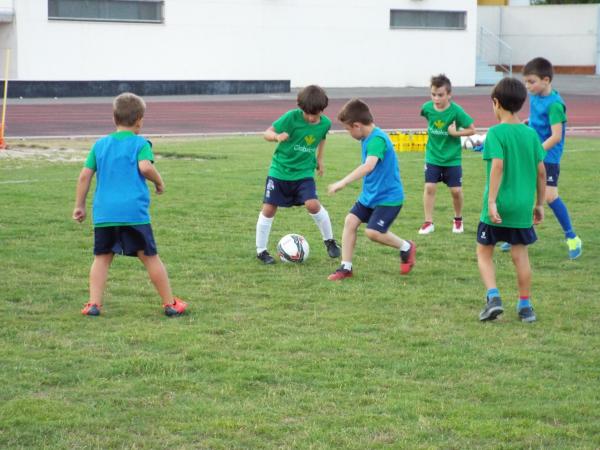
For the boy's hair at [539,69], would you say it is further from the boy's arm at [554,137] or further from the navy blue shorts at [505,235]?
the navy blue shorts at [505,235]

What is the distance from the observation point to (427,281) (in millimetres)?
8359

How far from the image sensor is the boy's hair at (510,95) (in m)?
6.92

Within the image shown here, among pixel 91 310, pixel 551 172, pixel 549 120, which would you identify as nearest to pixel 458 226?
pixel 551 172

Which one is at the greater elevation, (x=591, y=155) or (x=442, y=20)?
(x=442, y=20)

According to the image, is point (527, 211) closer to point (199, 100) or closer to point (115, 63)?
point (199, 100)

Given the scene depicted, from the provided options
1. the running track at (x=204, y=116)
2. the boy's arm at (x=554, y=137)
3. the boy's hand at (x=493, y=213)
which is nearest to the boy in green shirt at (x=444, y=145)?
the boy's arm at (x=554, y=137)

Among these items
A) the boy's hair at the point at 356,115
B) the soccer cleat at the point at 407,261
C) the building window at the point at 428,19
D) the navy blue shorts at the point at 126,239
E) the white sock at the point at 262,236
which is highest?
the building window at the point at 428,19

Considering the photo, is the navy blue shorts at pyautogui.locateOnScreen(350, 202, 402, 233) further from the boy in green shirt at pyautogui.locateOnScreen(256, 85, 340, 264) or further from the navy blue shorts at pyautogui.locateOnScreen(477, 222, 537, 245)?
the navy blue shorts at pyautogui.locateOnScreen(477, 222, 537, 245)

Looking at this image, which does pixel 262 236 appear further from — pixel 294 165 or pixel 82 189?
pixel 82 189

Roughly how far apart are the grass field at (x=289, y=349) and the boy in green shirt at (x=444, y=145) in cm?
31

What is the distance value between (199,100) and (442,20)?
57.1ft

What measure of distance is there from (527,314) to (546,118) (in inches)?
115

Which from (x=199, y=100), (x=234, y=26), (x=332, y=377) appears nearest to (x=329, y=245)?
(x=332, y=377)

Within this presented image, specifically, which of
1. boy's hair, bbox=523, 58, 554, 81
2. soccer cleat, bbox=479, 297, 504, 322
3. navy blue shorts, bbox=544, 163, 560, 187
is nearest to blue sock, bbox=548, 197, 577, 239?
navy blue shorts, bbox=544, 163, 560, 187
